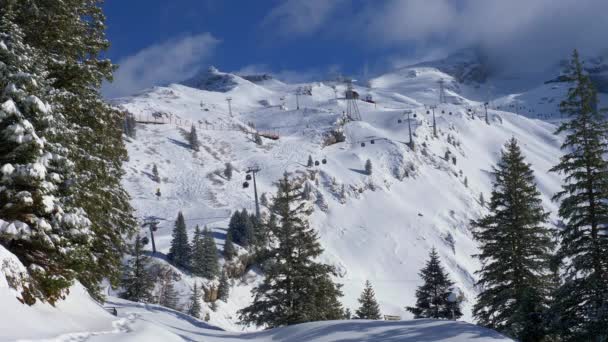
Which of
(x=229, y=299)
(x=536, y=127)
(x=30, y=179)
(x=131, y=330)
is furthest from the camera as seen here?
(x=536, y=127)

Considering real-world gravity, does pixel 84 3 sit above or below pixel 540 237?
above

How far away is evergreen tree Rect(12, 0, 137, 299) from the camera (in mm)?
12922

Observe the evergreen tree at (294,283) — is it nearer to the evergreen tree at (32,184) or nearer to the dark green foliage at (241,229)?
the evergreen tree at (32,184)

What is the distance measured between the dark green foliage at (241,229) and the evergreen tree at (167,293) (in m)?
10.5

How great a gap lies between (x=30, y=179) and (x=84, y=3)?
949 cm

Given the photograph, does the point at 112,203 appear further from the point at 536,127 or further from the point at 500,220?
the point at 536,127

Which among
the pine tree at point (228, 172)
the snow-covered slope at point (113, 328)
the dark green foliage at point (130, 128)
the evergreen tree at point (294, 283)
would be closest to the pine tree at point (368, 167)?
the pine tree at point (228, 172)

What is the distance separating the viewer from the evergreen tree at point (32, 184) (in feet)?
28.6

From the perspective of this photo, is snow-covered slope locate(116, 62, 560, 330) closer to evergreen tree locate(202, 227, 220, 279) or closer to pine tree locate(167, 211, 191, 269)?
evergreen tree locate(202, 227, 220, 279)

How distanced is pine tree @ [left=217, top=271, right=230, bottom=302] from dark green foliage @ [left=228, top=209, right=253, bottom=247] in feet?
18.6

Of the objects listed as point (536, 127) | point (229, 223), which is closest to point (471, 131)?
point (536, 127)

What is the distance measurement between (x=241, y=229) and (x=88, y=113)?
40.9 meters

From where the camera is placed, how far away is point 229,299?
4856cm

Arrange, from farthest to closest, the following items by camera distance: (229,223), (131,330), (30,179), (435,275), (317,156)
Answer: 1. (317,156)
2. (229,223)
3. (435,275)
4. (131,330)
5. (30,179)
